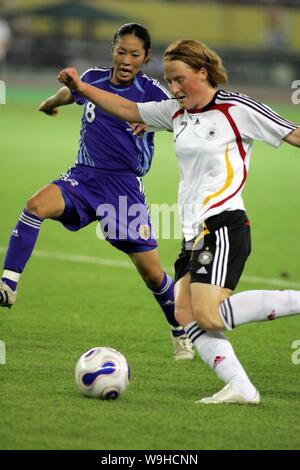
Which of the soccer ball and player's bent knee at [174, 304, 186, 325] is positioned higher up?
player's bent knee at [174, 304, 186, 325]

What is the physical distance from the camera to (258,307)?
19.4ft

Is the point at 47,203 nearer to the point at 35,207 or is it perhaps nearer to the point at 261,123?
the point at 35,207

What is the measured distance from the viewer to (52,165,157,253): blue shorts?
7578mm

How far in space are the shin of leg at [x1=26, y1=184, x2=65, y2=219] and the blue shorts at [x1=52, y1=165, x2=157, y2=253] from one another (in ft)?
0.43

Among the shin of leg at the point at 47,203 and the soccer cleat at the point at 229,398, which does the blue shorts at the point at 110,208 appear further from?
the soccer cleat at the point at 229,398

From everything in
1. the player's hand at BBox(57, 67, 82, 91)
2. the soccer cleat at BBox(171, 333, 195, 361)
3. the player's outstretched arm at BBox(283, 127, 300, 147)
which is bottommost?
the soccer cleat at BBox(171, 333, 195, 361)

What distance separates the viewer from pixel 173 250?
40.7ft

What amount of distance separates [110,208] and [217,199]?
1.86 m

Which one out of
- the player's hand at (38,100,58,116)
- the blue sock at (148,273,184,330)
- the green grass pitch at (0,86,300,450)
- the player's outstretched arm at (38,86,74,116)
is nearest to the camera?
the green grass pitch at (0,86,300,450)

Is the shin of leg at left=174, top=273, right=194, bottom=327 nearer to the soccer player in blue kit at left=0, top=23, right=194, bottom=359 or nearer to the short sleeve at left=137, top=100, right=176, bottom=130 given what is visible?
the short sleeve at left=137, top=100, right=176, bottom=130

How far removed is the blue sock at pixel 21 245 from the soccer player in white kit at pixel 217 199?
60.1 inches

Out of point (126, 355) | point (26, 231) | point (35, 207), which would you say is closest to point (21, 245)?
point (26, 231)

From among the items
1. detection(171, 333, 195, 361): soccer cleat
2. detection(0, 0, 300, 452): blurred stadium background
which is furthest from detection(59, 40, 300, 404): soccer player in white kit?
detection(171, 333, 195, 361): soccer cleat
